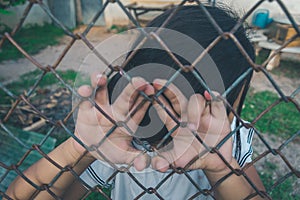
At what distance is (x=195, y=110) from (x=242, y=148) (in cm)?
55

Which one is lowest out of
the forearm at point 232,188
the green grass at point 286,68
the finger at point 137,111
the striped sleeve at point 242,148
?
the forearm at point 232,188

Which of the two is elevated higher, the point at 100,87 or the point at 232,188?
the point at 100,87

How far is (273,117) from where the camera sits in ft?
9.91

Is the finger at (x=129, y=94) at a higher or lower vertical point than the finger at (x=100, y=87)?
lower

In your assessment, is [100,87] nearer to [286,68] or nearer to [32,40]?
[286,68]

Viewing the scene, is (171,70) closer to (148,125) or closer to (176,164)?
(148,125)

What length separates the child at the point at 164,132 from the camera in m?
0.76

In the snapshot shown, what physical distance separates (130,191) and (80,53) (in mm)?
3770

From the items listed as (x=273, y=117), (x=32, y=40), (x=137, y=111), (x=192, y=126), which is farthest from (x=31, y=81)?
(x=192, y=126)

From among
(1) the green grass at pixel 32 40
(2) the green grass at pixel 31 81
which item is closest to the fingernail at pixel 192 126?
(2) the green grass at pixel 31 81

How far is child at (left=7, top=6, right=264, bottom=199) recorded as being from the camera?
0.76 m

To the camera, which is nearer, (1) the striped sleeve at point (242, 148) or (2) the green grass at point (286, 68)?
(1) the striped sleeve at point (242, 148)

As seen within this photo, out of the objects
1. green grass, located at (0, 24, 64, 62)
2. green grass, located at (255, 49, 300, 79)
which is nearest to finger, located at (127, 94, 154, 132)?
green grass, located at (255, 49, 300, 79)

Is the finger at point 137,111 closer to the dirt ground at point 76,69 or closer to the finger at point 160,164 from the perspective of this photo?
the finger at point 160,164
